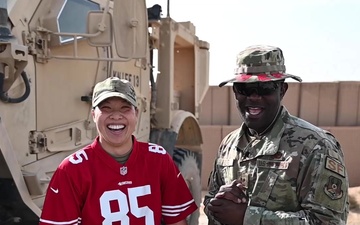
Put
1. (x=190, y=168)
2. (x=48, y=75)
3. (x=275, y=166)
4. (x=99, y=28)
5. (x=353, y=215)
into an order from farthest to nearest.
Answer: (x=353, y=215) → (x=190, y=168) → (x=48, y=75) → (x=99, y=28) → (x=275, y=166)

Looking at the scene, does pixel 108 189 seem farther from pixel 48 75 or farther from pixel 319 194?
pixel 48 75

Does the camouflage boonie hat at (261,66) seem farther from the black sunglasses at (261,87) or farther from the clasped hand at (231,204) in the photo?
the clasped hand at (231,204)

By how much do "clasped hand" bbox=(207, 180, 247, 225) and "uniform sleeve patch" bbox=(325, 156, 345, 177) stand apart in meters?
0.31

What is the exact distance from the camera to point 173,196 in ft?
6.41

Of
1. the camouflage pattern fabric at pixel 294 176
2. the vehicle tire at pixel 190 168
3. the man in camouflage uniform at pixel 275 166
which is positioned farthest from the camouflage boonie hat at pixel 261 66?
the vehicle tire at pixel 190 168

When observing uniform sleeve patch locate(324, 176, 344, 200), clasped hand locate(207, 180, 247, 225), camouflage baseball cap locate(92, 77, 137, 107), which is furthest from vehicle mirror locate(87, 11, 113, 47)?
uniform sleeve patch locate(324, 176, 344, 200)

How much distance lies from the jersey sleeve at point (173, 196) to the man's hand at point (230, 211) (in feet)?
0.97

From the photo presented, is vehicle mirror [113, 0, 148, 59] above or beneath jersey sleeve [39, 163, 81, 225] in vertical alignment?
above

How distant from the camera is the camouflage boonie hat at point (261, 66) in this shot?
5.67ft

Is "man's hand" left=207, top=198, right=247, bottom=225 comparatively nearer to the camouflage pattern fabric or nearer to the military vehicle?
the camouflage pattern fabric

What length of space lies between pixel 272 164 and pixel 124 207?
572mm

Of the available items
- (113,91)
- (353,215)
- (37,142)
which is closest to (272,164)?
(113,91)

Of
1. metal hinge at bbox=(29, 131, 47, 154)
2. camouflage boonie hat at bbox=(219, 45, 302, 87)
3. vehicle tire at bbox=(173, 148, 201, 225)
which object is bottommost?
vehicle tire at bbox=(173, 148, 201, 225)

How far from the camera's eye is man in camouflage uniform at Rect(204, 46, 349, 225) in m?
1.61
